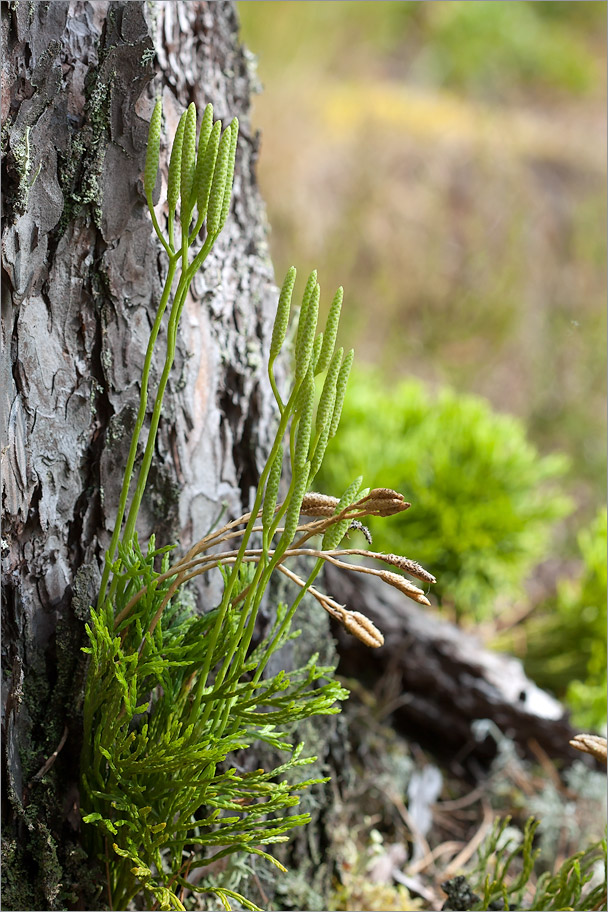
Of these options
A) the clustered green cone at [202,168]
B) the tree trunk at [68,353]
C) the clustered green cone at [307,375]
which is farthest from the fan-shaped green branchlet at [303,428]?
the tree trunk at [68,353]

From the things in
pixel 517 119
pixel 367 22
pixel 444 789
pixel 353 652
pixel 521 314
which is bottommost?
pixel 444 789

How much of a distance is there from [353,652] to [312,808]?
15.7 inches

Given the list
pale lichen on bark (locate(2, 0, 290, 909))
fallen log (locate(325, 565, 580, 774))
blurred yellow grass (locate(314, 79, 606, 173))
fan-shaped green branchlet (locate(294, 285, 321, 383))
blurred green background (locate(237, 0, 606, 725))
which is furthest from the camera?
blurred yellow grass (locate(314, 79, 606, 173))

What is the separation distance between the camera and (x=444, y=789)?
1.07 metres

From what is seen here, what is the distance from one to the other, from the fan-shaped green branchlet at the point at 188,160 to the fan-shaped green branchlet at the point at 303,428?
12cm

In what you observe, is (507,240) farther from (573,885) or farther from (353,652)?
(573,885)

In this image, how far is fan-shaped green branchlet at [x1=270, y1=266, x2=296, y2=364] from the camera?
1.40ft

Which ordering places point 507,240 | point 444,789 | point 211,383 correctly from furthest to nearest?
point 507,240 → point 444,789 → point 211,383

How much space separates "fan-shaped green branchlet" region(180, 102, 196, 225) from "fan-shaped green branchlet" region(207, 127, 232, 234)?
1 cm

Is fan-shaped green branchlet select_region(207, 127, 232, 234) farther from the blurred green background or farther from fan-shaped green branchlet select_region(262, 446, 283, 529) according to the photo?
the blurred green background

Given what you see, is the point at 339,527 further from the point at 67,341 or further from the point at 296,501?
the point at 67,341

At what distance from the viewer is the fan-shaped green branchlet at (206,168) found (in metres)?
0.43

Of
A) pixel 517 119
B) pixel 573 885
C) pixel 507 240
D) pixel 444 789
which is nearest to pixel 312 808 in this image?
pixel 573 885

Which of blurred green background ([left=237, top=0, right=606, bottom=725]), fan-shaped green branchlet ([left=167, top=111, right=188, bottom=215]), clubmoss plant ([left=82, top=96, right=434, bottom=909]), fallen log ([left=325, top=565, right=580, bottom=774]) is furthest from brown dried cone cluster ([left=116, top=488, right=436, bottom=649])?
blurred green background ([left=237, top=0, right=606, bottom=725])
